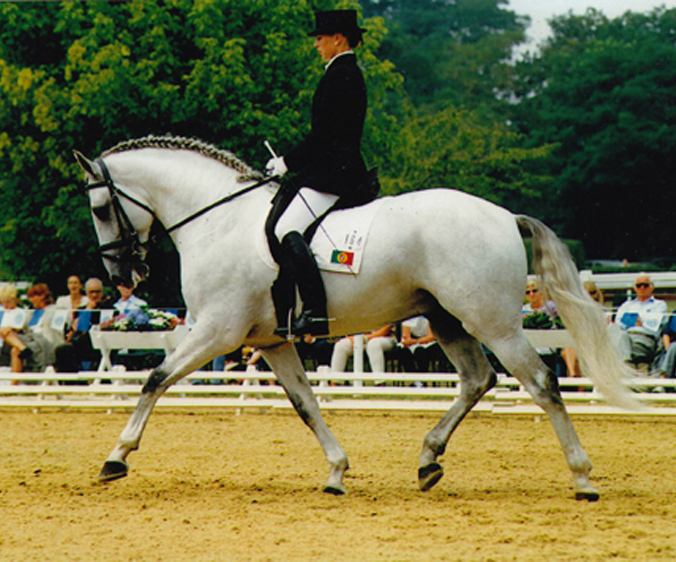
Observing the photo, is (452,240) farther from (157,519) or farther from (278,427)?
(278,427)

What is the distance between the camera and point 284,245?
250 inches

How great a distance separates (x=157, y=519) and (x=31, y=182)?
63.4 ft

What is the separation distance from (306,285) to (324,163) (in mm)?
826

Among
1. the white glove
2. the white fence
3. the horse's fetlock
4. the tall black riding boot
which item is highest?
the white glove

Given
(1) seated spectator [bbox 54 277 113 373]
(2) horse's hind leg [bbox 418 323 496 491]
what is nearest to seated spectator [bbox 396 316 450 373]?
(1) seated spectator [bbox 54 277 113 373]

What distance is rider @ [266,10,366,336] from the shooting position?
6.34 metres

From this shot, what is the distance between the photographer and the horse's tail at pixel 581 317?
630 cm

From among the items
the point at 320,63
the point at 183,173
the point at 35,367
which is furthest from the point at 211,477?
the point at 320,63

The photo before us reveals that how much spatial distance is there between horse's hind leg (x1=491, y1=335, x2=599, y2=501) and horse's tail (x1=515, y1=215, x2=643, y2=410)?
0.40 meters

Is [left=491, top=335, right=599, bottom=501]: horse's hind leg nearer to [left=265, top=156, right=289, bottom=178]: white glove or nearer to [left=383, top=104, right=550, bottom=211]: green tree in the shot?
[left=265, top=156, right=289, bottom=178]: white glove

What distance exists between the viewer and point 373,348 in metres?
12.5

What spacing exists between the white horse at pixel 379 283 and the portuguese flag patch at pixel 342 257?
92 millimetres

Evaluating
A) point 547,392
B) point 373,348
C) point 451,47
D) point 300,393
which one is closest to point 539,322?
point 373,348

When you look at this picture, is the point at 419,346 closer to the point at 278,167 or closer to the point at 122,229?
the point at 122,229
